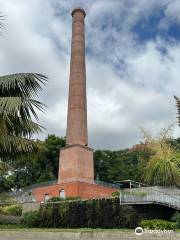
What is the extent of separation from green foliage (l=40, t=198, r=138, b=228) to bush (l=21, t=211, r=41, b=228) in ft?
0.94

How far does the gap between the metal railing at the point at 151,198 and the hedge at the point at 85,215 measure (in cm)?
54

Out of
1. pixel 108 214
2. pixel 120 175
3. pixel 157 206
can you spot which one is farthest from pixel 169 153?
pixel 120 175

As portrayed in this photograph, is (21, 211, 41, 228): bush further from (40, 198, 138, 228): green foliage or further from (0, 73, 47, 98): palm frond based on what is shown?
(0, 73, 47, 98): palm frond

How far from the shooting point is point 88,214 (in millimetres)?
24219

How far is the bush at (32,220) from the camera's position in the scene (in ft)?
86.7

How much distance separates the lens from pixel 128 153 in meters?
59.0

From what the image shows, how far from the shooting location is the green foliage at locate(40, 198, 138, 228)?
876 inches

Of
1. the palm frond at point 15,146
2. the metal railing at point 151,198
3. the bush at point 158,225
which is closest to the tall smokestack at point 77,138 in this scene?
the metal railing at point 151,198

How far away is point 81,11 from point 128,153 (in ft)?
83.7

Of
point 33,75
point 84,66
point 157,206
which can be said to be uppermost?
point 84,66

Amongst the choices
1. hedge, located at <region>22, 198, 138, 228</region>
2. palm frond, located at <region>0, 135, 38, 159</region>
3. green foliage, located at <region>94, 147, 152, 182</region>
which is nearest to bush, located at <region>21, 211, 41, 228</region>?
hedge, located at <region>22, 198, 138, 228</region>

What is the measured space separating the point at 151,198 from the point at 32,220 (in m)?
9.52

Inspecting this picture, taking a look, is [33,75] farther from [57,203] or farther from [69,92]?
[69,92]

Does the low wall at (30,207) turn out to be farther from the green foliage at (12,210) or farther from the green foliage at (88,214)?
the green foliage at (88,214)
